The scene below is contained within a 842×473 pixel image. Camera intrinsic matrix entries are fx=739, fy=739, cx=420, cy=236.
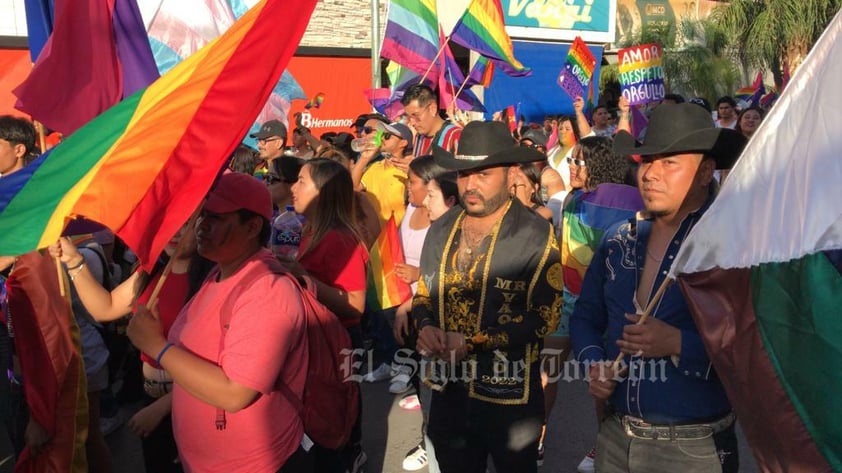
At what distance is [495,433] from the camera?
10.9 feet

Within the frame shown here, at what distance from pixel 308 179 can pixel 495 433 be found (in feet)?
5.75

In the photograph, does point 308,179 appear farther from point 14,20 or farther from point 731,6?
point 731,6

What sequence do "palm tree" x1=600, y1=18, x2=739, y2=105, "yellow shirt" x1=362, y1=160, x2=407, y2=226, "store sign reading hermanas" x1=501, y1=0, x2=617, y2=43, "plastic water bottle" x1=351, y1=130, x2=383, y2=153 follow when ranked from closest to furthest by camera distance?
1. "yellow shirt" x1=362, y1=160, x2=407, y2=226
2. "plastic water bottle" x1=351, y1=130, x2=383, y2=153
3. "store sign reading hermanas" x1=501, y1=0, x2=617, y2=43
4. "palm tree" x1=600, y1=18, x2=739, y2=105

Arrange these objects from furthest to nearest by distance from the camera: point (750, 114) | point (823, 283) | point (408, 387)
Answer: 1. point (750, 114)
2. point (408, 387)
3. point (823, 283)

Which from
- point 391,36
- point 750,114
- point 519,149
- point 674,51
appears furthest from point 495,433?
point 674,51

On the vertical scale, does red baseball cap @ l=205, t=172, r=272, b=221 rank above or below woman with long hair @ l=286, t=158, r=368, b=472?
above

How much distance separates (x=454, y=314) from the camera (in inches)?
134

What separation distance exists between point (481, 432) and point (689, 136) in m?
1.59

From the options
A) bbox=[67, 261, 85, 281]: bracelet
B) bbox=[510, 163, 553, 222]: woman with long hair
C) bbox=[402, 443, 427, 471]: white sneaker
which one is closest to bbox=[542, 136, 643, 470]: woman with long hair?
bbox=[510, 163, 553, 222]: woman with long hair

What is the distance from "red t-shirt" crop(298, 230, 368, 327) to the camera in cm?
394

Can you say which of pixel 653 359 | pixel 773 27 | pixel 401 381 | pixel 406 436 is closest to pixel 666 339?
pixel 653 359

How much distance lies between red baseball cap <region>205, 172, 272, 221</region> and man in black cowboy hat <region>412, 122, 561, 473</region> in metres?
0.96

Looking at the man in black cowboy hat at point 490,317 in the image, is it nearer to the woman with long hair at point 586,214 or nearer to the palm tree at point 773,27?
the woman with long hair at point 586,214

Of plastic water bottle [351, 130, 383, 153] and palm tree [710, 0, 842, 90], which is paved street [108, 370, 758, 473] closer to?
plastic water bottle [351, 130, 383, 153]
